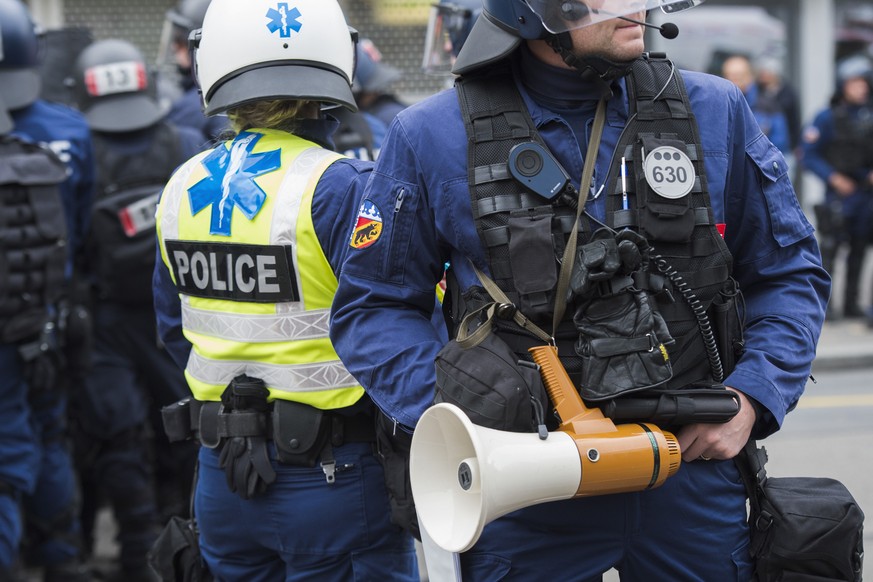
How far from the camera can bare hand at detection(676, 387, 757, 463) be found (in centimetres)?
231

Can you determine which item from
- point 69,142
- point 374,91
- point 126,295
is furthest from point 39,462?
point 374,91

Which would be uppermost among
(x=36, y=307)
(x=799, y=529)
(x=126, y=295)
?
(x=799, y=529)

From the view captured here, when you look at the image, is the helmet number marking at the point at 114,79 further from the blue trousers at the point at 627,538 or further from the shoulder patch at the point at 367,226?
the blue trousers at the point at 627,538

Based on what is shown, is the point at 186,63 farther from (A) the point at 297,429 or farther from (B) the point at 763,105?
(B) the point at 763,105

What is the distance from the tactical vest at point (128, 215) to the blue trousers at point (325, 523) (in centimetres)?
243

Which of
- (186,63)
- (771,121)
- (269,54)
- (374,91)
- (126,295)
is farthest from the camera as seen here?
(771,121)

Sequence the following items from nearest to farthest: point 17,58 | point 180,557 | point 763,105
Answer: point 180,557 → point 17,58 → point 763,105

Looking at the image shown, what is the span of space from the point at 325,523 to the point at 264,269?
622 mm

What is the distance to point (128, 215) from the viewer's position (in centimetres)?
538

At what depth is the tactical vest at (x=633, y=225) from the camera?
2336 mm

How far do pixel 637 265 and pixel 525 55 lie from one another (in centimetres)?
53

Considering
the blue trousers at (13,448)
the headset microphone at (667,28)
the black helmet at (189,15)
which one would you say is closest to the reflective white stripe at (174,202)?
the headset microphone at (667,28)

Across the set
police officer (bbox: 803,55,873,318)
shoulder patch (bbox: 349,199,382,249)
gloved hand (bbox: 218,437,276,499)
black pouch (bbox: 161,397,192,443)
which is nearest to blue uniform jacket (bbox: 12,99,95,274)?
black pouch (bbox: 161,397,192,443)

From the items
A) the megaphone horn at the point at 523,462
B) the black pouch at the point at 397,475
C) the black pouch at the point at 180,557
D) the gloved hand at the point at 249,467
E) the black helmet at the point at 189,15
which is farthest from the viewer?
the black helmet at the point at 189,15
